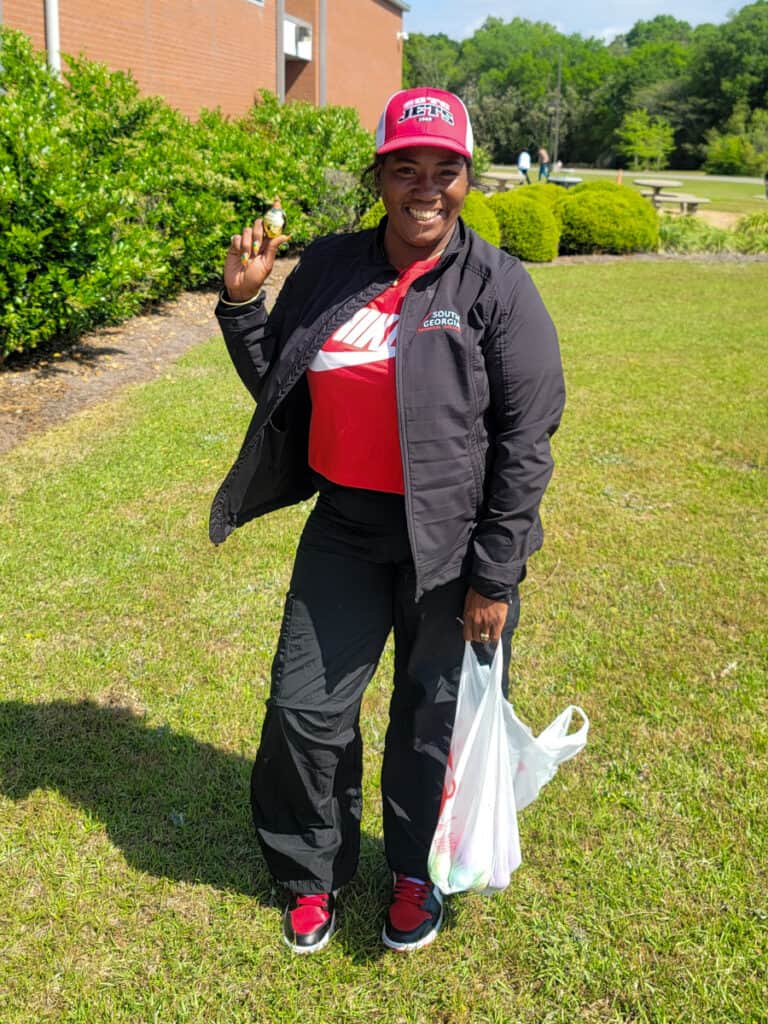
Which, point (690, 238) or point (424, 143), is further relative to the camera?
point (690, 238)

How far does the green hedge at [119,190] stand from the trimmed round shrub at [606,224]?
448cm

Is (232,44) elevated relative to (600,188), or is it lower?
elevated

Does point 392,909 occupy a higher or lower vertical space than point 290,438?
lower

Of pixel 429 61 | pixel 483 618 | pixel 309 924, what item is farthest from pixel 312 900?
pixel 429 61

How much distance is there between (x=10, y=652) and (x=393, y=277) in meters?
2.61

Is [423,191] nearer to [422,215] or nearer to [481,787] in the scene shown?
[422,215]

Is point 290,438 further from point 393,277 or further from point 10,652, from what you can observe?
point 10,652

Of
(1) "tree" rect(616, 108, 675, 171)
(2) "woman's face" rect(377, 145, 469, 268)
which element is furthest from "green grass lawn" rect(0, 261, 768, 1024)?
(1) "tree" rect(616, 108, 675, 171)

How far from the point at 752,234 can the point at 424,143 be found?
21.2 m

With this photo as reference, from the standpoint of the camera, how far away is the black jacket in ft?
7.09

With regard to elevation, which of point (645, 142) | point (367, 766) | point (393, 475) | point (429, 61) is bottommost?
point (367, 766)

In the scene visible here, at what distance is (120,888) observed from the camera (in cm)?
282

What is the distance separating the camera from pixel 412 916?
2.62 metres

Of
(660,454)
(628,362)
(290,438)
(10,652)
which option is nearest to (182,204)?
(628,362)
